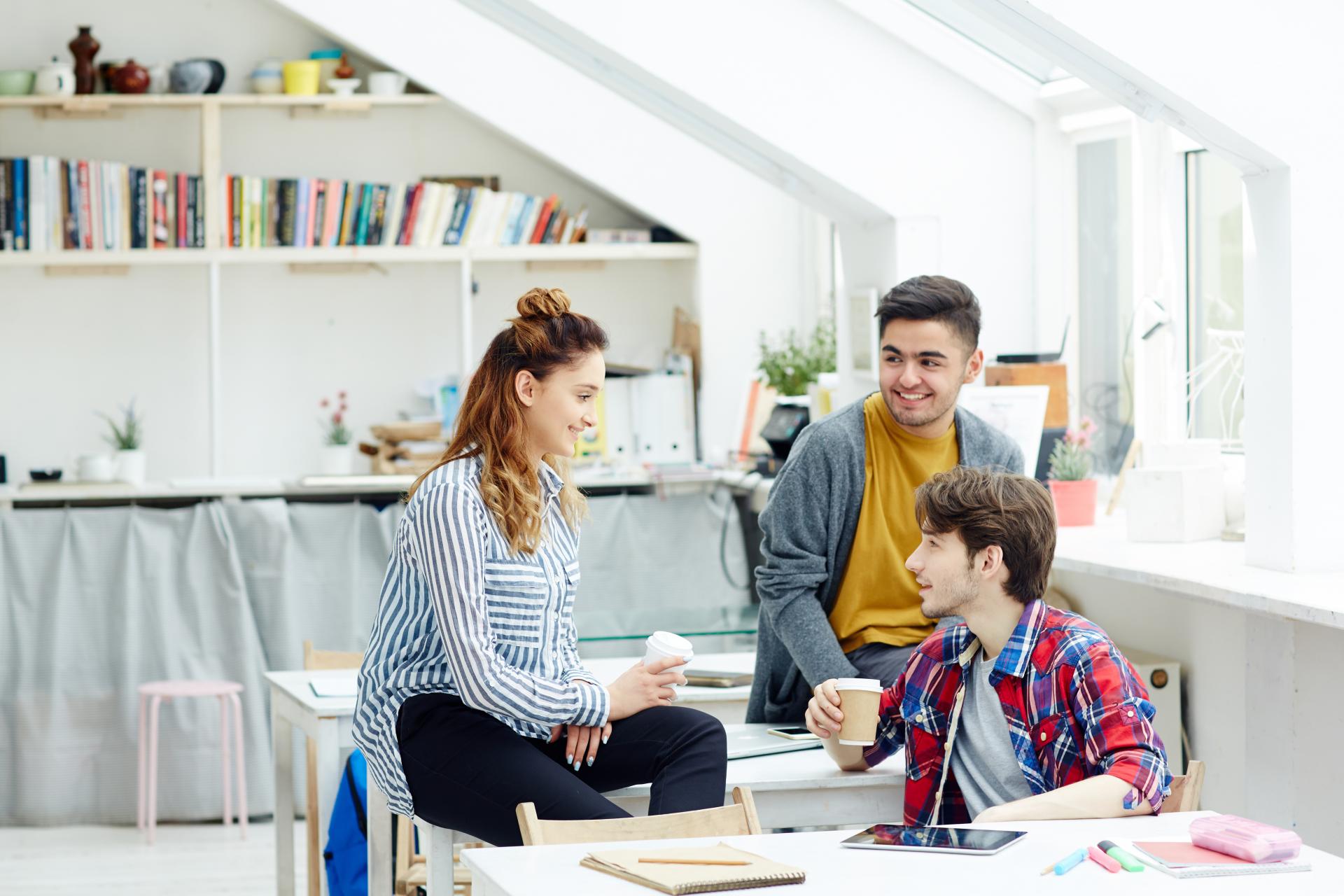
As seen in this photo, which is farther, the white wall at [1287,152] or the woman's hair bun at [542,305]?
the white wall at [1287,152]

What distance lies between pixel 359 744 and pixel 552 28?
202 cm

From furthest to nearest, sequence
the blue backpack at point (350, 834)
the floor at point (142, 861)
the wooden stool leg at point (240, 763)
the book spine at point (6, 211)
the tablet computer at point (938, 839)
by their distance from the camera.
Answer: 1. the book spine at point (6, 211)
2. the wooden stool leg at point (240, 763)
3. the floor at point (142, 861)
4. the blue backpack at point (350, 834)
5. the tablet computer at point (938, 839)

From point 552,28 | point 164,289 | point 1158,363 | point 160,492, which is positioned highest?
point 552,28

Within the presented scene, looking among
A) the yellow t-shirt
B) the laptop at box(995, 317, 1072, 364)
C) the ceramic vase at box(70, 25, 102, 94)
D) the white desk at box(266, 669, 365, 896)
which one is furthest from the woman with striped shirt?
the ceramic vase at box(70, 25, 102, 94)

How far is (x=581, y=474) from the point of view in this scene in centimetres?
504

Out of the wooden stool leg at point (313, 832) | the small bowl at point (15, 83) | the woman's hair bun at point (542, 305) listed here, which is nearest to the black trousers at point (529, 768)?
the woman's hair bun at point (542, 305)

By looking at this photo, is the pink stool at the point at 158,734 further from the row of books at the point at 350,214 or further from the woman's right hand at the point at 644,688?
the woman's right hand at the point at 644,688

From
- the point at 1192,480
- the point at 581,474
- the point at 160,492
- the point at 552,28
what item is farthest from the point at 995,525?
the point at 160,492

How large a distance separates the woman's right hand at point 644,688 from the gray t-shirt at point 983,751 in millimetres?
390

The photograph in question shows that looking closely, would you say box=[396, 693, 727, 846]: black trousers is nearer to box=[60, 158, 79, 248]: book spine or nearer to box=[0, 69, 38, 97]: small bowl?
box=[60, 158, 79, 248]: book spine

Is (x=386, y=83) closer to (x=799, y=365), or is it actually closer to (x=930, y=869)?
(x=799, y=365)

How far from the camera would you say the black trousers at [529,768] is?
2039mm

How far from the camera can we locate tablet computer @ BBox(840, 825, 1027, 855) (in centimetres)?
161

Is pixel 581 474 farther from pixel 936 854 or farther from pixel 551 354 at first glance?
pixel 936 854
